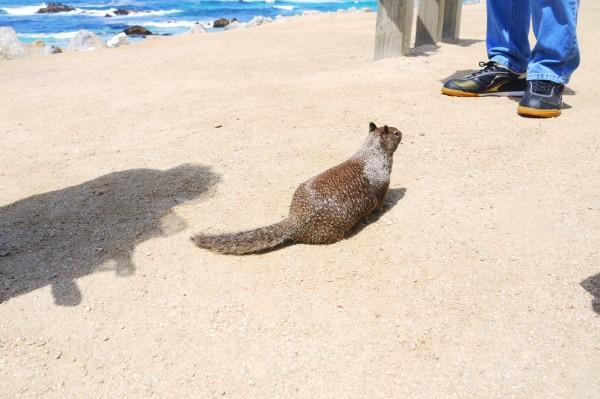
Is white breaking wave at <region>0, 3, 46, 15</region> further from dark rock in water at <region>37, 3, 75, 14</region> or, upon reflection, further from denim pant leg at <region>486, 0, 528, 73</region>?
denim pant leg at <region>486, 0, 528, 73</region>

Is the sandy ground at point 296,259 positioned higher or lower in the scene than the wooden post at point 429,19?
lower

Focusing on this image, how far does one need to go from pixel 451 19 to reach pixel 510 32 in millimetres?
3758

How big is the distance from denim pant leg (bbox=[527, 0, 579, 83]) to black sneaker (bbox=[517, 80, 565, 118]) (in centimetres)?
7

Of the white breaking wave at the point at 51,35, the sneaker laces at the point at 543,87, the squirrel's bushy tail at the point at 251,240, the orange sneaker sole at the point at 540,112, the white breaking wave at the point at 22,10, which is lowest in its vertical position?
the white breaking wave at the point at 51,35

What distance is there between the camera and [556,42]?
4645mm

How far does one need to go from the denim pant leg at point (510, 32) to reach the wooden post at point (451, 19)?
358cm

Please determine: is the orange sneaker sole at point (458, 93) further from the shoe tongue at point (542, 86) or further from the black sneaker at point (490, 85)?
the shoe tongue at point (542, 86)

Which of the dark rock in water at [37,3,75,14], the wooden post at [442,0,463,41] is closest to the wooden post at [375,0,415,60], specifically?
the wooden post at [442,0,463,41]

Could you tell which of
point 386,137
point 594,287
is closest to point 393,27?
point 386,137

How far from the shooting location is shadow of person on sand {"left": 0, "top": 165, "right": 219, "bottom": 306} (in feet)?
9.78

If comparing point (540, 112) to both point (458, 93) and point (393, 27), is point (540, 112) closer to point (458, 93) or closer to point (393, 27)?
point (458, 93)

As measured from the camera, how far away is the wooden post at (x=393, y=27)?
695 cm

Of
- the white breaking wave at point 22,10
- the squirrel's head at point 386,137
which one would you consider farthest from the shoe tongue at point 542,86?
the white breaking wave at point 22,10

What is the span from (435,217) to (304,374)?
155cm
